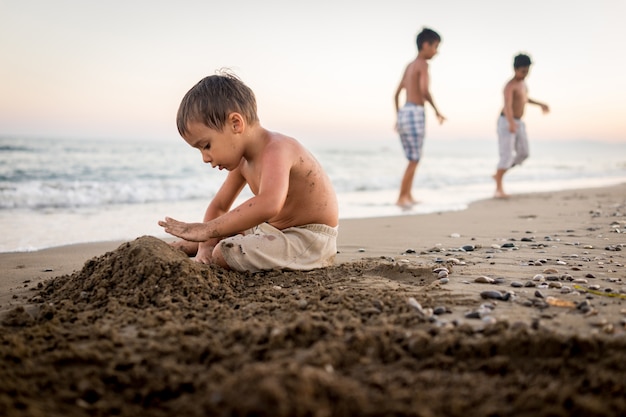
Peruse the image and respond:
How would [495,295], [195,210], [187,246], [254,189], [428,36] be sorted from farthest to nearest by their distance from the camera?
1. [428,36]
2. [195,210]
3. [187,246]
4. [254,189]
5. [495,295]

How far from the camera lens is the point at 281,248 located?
10.7ft

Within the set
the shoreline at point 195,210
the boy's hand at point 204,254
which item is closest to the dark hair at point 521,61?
the shoreline at point 195,210

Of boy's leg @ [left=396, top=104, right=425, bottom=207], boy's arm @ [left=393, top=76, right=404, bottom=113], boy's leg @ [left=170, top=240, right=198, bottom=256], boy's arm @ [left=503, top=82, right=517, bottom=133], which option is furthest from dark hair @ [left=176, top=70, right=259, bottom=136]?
boy's arm @ [left=503, top=82, right=517, bottom=133]

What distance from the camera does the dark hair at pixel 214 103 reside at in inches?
118

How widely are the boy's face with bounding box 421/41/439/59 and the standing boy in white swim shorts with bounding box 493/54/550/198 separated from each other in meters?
1.87

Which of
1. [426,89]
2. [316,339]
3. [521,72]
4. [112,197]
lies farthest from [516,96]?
[316,339]

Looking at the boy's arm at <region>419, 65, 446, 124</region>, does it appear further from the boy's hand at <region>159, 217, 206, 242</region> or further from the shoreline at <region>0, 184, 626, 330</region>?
the boy's hand at <region>159, 217, 206, 242</region>

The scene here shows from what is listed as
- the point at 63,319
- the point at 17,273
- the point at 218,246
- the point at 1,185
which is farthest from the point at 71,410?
the point at 1,185

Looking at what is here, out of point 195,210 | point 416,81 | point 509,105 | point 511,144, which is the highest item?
point 416,81

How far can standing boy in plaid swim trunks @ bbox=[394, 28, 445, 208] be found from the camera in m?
8.15

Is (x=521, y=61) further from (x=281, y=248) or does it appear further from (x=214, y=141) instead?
(x=214, y=141)

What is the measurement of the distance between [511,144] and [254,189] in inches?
280

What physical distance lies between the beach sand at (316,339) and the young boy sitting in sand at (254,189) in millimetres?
176

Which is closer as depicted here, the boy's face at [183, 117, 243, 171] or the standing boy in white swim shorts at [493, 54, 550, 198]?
the boy's face at [183, 117, 243, 171]
